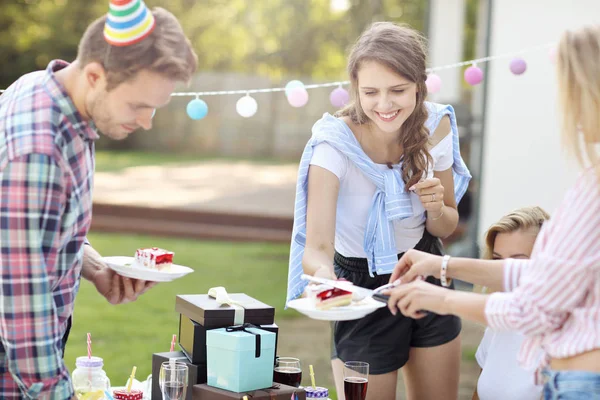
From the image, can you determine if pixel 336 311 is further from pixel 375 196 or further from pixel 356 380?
pixel 375 196

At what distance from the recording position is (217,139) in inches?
771

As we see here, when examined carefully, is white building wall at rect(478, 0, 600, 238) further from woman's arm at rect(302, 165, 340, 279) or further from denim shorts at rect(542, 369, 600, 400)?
denim shorts at rect(542, 369, 600, 400)

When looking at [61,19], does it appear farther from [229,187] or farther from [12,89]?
[12,89]

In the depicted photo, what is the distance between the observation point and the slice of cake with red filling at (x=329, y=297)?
2158mm

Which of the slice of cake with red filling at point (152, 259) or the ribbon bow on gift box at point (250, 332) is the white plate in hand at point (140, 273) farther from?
the ribbon bow on gift box at point (250, 332)

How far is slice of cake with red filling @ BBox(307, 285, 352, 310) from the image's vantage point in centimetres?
216

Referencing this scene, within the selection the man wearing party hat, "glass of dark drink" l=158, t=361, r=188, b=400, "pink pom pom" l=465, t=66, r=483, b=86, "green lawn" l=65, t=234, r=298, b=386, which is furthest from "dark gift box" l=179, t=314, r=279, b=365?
"green lawn" l=65, t=234, r=298, b=386

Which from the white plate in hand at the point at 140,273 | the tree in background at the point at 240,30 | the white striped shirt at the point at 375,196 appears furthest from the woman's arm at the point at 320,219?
the tree in background at the point at 240,30

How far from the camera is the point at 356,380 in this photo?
240 centimetres

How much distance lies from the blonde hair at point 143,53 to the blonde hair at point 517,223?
1.29 metres

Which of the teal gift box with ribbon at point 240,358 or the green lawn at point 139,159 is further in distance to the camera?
the green lawn at point 139,159

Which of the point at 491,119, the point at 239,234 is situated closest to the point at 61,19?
the point at 239,234

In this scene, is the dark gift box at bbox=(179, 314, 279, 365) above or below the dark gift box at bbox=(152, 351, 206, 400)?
above

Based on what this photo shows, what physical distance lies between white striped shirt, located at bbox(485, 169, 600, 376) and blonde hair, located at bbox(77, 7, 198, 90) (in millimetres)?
903
